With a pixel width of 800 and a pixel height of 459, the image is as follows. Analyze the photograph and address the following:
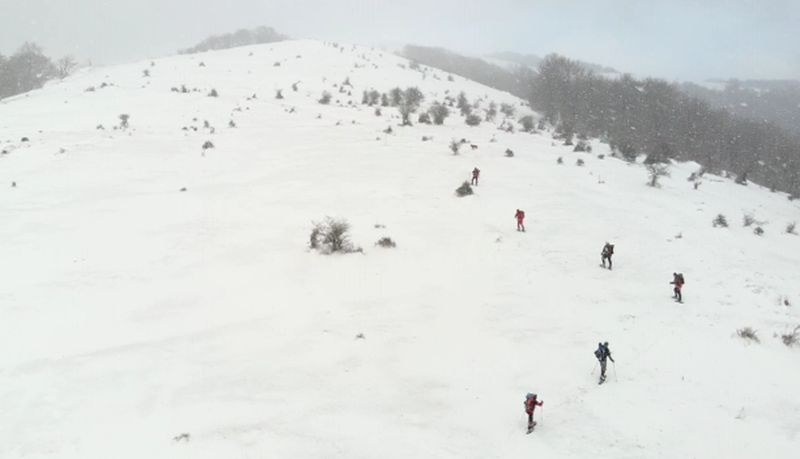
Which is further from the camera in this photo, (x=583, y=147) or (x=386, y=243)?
(x=583, y=147)

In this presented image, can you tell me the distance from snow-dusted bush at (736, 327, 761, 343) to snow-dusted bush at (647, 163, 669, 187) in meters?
15.6

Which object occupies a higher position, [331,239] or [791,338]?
[331,239]

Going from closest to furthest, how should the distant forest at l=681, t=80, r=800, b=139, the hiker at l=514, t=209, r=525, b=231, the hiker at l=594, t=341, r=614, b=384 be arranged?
the hiker at l=594, t=341, r=614, b=384, the hiker at l=514, t=209, r=525, b=231, the distant forest at l=681, t=80, r=800, b=139

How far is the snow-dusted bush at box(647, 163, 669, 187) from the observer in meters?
29.0

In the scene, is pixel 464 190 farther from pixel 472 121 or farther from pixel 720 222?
pixel 472 121

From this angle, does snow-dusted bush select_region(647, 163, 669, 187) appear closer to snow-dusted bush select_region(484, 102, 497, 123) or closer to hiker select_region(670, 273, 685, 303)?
hiker select_region(670, 273, 685, 303)

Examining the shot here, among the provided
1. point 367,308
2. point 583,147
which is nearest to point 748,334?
point 367,308

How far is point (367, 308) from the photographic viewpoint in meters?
15.2

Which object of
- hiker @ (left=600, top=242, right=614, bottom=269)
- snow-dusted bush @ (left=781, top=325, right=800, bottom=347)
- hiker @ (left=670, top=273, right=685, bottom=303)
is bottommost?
snow-dusted bush @ (left=781, top=325, right=800, bottom=347)

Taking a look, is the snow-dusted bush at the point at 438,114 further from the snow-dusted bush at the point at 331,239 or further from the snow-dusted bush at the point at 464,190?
the snow-dusted bush at the point at 331,239

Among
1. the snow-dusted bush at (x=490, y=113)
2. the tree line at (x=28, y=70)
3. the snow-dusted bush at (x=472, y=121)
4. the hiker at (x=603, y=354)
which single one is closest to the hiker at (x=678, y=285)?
the hiker at (x=603, y=354)

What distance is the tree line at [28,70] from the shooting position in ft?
244

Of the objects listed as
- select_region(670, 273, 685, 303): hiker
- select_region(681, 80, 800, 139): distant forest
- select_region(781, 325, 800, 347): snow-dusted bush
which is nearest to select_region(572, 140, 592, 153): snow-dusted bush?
select_region(670, 273, 685, 303): hiker

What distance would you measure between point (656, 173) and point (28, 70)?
90.2m
